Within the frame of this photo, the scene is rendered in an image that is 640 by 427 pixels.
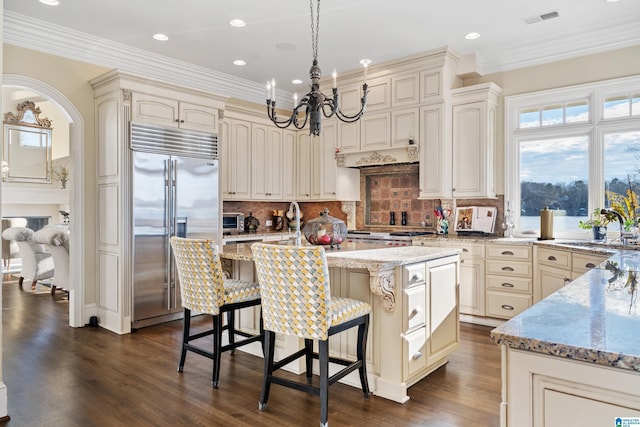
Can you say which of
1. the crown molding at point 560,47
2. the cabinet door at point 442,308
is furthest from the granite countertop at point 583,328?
the crown molding at point 560,47

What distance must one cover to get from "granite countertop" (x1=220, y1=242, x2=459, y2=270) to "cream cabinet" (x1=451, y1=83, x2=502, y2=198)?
185cm

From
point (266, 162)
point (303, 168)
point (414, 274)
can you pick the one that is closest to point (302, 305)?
point (414, 274)

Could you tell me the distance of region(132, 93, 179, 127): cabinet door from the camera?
4.43 m

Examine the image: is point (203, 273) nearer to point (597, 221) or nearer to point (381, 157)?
point (381, 157)

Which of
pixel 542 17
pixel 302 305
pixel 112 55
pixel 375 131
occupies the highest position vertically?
pixel 542 17

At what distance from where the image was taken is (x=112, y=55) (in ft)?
15.5

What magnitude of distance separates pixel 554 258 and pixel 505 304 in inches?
27.0

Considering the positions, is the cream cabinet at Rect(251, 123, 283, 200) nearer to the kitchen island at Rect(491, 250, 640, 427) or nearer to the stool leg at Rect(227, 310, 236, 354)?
the stool leg at Rect(227, 310, 236, 354)

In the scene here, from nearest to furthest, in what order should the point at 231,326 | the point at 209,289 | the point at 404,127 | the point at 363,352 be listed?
1. the point at 363,352
2. the point at 209,289
3. the point at 231,326
4. the point at 404,127

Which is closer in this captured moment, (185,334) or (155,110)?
(185,334)

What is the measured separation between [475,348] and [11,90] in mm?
8218

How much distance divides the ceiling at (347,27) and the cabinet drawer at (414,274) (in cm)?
239

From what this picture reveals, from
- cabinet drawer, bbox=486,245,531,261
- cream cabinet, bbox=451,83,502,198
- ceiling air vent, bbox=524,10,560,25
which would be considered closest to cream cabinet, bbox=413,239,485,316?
cabinet drawer, bbox=486,245,531,261

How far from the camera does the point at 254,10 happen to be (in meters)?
3.94
